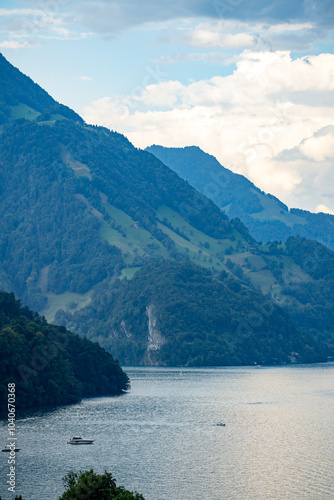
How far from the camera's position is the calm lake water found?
362 ft

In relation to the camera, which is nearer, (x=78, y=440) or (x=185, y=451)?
(x=185, y=451)

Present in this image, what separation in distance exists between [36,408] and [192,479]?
8146cm

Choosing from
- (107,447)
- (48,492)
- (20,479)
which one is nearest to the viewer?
(48,492)

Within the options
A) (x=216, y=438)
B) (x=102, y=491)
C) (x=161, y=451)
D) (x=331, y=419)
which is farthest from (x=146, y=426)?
(x=102, y=491)

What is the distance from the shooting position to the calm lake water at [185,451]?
11044cm

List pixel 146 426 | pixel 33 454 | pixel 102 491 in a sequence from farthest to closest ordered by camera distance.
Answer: pixel 146 426, pixel 33 454, pixel 102 491

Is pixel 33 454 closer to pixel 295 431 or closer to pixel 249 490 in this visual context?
pixel 249 490

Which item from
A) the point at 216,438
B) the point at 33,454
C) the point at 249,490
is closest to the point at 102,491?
the point at 249,490

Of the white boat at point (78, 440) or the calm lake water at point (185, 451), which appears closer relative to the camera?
the calm lake water at point (185, 451)

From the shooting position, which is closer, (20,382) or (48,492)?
(48,492)

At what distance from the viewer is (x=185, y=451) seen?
137625mm

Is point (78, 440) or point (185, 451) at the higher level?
point (78, 440)

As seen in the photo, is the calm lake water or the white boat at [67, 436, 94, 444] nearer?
the calm lake water

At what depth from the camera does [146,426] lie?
168 m
